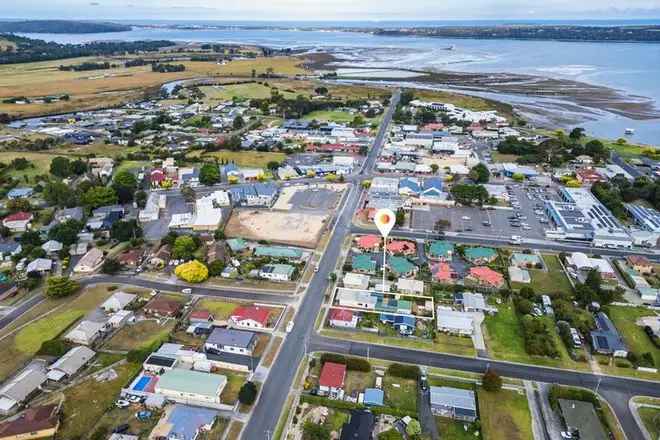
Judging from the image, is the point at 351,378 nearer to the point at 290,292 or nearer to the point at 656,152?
the point at 290,292

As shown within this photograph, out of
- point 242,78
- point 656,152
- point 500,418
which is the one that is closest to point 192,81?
point 242,78

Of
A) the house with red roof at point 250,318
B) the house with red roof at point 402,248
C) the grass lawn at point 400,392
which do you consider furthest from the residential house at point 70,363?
the house with red roof at point 402,248

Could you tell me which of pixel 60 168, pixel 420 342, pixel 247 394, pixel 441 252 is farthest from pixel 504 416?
pixel 60 168

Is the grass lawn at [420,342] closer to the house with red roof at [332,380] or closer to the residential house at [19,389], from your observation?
the house with red roof at [332,380]

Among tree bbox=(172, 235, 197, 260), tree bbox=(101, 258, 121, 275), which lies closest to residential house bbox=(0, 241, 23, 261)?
tree bbox=(101, 258, 121, 275)

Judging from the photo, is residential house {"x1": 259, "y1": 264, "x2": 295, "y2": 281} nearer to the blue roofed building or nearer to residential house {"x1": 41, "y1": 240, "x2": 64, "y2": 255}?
the blue roofed building

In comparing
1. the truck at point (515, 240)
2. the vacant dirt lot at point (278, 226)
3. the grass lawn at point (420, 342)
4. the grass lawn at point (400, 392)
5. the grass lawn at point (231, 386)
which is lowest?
the grass lawn at point (231, 386)

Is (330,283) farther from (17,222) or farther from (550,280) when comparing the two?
(17,222)
